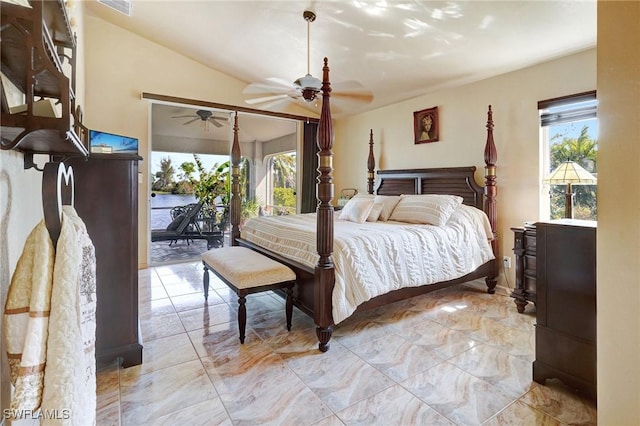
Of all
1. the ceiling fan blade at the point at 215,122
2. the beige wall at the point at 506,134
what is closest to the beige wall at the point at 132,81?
the beige wall at the point at 506,134

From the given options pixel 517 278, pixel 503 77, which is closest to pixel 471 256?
pixel 517 278

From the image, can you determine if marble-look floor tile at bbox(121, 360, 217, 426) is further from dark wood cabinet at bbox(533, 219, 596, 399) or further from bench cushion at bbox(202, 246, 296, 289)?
dark wood cabinet at bbox(533, 219, 596, 399)

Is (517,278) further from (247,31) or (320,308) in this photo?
(247,31)

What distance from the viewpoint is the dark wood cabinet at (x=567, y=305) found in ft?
5.51

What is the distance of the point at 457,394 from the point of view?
1.78 metres

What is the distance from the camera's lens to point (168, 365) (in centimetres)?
208

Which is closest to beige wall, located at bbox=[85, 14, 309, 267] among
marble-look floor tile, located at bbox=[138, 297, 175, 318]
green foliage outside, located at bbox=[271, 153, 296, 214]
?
marble-look floor tile, located at bbox=[138, 297, 175, 318]

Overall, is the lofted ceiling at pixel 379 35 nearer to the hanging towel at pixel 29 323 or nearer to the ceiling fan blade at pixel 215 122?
the ceiling fan blade at pixel 215 122

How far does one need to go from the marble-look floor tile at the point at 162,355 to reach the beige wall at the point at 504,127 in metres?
3.34

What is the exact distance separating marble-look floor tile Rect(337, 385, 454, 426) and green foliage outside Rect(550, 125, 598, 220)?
2.59 m

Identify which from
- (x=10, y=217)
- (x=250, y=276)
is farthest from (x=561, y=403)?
(x=10, y=217)

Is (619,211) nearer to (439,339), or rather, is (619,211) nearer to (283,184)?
(439,339)

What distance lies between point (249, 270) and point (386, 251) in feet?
3.61

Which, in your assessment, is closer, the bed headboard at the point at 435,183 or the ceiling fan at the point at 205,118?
the bed headboard at the point at 435,183
